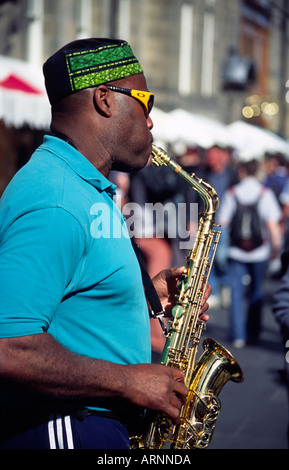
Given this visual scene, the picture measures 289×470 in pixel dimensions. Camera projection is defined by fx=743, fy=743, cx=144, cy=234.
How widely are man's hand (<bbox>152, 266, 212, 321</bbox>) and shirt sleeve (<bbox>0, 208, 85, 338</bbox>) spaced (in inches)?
35.2

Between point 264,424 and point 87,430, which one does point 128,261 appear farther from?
point 264,424

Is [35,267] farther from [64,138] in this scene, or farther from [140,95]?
[140,95]

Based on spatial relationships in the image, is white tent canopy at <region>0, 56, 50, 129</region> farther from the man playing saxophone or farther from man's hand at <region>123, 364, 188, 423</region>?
man's hand at <region>123, 364, 188, 423</region>

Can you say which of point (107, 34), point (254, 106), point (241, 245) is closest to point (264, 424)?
point (241, 245)

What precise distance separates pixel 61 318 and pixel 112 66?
0.81 m

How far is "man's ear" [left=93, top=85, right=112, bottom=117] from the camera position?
2.31m

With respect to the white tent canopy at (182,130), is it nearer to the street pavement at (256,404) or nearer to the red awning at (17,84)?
the red awning at (17,84)

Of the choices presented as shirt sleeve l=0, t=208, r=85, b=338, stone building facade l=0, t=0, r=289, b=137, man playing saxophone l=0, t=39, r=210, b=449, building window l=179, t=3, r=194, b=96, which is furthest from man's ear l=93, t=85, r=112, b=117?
building window l=179, t=3, r=194, b=96

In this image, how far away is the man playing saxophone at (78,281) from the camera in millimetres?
1950

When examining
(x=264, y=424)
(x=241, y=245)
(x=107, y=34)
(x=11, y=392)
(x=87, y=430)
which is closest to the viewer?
(x=11, y=392)

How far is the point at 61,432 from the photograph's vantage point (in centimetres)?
220

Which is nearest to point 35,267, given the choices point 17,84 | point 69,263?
point 69,263

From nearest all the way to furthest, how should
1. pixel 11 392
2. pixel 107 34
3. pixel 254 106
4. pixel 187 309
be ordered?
pixel 11 392 → pixel 187 309 → pixel 107 34 → pixel 254 106

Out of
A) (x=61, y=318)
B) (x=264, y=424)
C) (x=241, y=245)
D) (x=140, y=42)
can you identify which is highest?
(x=140, y=42)
